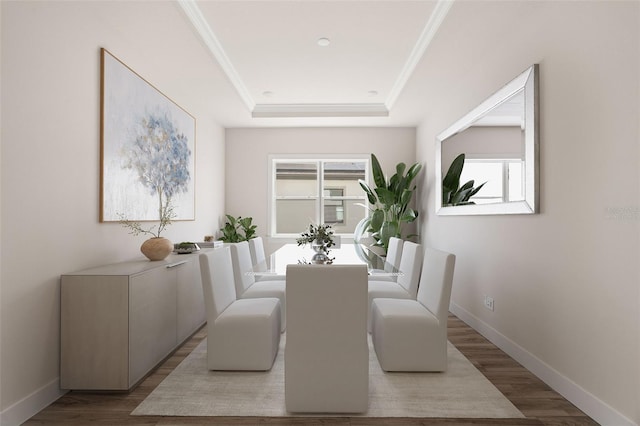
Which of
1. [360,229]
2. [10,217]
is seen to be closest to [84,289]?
[10,217]

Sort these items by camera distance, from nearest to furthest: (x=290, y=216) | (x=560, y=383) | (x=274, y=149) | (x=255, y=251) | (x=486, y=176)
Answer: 1. (x=560, y=383)
2. (x=486, y=176)
3. (x=255, y=251)
4. (x=274, y=149)
5. (x=290, y=216)

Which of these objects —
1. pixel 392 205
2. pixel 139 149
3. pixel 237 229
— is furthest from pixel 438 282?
pixel 237 229

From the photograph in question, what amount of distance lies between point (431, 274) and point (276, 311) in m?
1.24

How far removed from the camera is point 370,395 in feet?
7.66

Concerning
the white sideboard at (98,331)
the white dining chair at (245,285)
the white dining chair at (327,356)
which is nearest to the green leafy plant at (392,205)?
the white dining chair at (245,285)

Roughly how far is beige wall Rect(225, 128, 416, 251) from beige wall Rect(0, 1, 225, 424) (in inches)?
122

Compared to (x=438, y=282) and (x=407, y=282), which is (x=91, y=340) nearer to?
(x=438, y=282)

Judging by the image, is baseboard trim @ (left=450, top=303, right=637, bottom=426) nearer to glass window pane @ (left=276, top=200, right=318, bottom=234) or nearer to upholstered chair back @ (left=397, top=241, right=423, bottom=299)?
upholstered chair back @ (left=397, top=241, right=423, bottom=299)

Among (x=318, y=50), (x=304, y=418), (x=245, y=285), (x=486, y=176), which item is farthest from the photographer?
(x=318, y=50)

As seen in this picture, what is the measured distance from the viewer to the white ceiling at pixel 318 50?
291 centimetres

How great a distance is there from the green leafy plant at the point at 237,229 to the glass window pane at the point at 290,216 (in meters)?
0.53

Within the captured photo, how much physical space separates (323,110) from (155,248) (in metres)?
3.33

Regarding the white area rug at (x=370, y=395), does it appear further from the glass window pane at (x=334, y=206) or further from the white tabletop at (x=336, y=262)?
the glass window pane at (x=334, y=206)

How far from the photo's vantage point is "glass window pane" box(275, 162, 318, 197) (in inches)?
254
